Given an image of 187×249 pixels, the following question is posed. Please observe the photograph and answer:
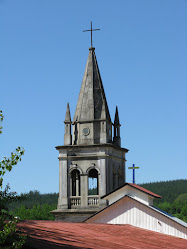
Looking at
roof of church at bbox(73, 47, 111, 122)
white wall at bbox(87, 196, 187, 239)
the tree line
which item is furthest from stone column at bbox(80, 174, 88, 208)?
the tree line

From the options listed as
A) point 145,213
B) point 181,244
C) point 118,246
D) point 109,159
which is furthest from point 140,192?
point 109,159

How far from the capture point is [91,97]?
39.5m

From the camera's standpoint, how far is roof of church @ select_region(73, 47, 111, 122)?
39.1 meters

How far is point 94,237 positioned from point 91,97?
19979mm

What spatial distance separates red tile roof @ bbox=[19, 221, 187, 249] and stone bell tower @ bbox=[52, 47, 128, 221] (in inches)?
471

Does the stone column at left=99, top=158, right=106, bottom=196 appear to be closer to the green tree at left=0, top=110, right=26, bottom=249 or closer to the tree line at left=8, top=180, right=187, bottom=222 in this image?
the green tree at left=0, top=110, right=26, bottom=249

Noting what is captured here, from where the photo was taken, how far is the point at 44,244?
15.1m

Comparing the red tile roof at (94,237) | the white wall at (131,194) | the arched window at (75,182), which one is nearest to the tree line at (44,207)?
the arched window at (75,182)

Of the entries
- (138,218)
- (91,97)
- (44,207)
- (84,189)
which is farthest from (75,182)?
(44,207)

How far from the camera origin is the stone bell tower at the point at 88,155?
37.7m

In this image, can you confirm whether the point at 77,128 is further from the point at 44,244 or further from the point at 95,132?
the point at 44,244

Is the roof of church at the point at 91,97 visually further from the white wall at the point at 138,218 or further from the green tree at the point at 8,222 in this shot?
the green tree at the point at 8,222

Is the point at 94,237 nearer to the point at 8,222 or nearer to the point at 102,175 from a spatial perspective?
the point at 8,222

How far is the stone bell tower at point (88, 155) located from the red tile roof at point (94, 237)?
11962mm
